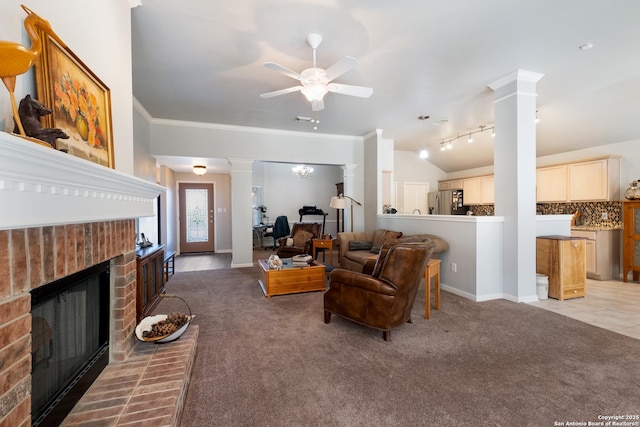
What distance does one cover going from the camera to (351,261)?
4562 millimetres

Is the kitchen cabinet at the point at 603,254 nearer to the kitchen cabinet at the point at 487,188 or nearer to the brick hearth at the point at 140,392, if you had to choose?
the kitchen cabinet at the point at 487,188

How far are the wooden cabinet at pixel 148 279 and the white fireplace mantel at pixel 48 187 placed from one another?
5.83ft

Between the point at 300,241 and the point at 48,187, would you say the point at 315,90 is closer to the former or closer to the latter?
the point at 48,187

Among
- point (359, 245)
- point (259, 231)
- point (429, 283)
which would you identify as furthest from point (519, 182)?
point (259, 231)

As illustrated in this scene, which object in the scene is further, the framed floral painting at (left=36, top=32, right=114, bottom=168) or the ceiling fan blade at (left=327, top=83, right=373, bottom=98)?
the ceiling fan blade at (left=327, top=83, right=373, bottom=98)

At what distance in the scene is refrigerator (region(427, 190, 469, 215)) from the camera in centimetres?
740

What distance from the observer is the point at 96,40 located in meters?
1.63

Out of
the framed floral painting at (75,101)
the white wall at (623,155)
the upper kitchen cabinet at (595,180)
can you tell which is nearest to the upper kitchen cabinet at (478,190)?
the white wall at (623,155)

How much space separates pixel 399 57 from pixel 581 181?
4503mm

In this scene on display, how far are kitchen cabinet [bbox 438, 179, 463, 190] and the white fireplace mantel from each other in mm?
7784

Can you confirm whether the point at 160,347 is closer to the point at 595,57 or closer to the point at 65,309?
the point at 65,309

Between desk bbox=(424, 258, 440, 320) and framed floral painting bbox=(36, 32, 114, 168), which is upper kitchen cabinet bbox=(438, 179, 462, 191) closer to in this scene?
desk bbox=(424, 258, 440, 320)

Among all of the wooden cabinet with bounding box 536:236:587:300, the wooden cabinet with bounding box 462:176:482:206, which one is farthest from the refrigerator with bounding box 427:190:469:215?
the wooden cabinet with bounding box 536:236:587:300

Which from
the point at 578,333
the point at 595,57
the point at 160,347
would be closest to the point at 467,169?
the point at 595,57
